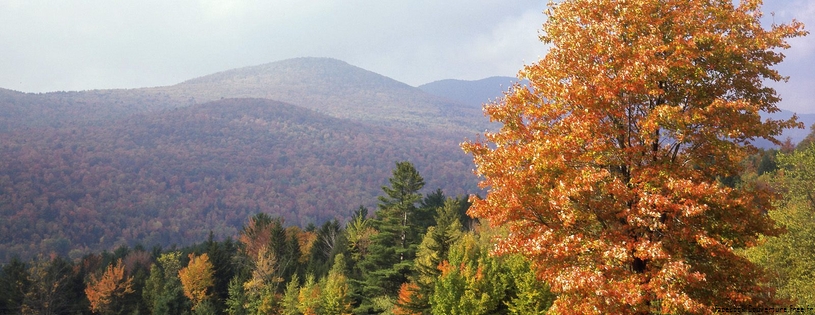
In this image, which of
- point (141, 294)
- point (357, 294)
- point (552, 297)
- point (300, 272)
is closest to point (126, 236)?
point (141, 294)

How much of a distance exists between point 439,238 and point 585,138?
2502 cm

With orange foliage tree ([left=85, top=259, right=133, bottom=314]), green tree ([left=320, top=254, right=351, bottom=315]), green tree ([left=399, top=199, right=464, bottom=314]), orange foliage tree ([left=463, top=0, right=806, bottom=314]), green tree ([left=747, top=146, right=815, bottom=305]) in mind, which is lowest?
orange foliage tree ([left=85, top=259, right=133, bottom=314])

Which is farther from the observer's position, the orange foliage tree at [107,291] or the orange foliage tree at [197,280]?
the orange foliage tree at [107,291]

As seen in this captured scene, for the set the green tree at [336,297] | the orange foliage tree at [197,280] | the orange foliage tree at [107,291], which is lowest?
the orange foliage tree at [107,291]

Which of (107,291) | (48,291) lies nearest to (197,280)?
(107,291)

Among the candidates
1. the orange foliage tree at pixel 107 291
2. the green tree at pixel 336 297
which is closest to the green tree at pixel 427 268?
the green tree at pixel 336 297

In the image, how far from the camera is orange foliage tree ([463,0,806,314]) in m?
10.9

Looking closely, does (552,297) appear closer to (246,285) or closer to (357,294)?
(357,294)

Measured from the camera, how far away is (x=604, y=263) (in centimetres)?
1158

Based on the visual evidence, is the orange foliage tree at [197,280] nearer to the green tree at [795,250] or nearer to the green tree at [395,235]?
the green tree at [395,235]

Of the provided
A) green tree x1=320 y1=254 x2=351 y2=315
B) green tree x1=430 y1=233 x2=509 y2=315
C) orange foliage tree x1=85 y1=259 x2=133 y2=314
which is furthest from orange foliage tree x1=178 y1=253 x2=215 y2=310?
green tree x1=430 y1=233 x2=509 y2=315

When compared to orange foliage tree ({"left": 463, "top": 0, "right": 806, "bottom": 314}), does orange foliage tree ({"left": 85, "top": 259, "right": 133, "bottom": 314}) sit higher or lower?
lower

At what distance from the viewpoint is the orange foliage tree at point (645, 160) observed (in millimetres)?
10945

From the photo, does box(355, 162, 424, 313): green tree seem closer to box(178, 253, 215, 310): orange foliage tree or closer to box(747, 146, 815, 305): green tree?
box(747, 146, 815, 305): green tree
